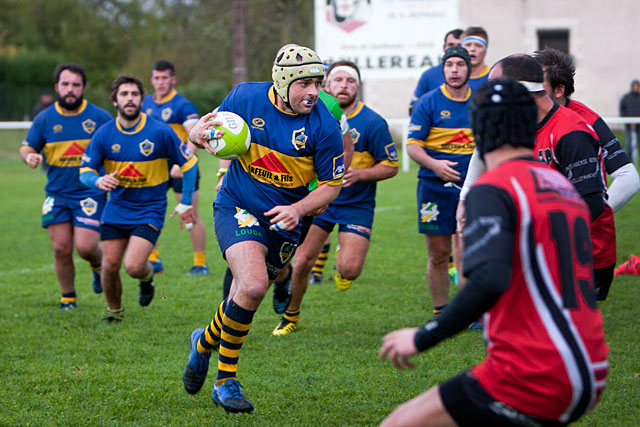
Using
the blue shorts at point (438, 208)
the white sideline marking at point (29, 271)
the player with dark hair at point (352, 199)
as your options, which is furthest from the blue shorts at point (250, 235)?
the white sideline marking at point (29, 271)

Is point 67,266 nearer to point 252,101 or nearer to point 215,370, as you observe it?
point 215,370

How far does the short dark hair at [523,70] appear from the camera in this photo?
417 cm

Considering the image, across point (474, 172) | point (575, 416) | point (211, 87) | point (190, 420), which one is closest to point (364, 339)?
point (190, 420)

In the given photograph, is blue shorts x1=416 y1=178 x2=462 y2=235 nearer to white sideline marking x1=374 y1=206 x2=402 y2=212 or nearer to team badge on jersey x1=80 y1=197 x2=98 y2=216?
team badge on jersey x1=80 y1=197 x2=98 y2=216

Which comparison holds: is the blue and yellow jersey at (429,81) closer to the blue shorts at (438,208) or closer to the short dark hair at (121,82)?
the blue shorts at (438,208)

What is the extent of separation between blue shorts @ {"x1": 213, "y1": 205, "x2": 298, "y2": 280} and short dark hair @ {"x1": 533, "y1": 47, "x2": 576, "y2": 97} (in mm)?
1948

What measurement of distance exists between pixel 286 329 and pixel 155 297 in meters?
2.22

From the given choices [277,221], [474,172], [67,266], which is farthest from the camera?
[67,266]

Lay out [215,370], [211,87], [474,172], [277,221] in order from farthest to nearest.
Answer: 1. [211,87]
2. [215,370]
3. [277,221]
4. [474,172]

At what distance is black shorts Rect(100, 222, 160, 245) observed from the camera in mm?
7480

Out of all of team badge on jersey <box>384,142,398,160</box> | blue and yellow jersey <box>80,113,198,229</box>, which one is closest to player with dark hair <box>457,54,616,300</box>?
team badge on jersey <box>384,142,398,160</box>

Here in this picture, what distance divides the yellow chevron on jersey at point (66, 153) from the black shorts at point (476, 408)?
636 cm

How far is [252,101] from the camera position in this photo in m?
5.21

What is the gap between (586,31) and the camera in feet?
103
